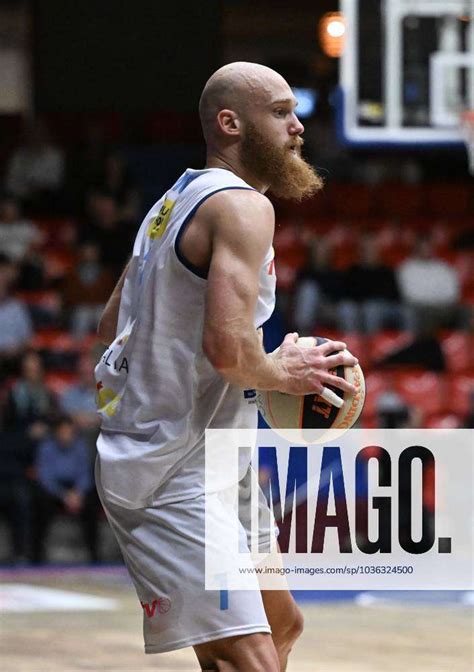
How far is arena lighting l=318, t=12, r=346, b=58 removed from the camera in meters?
16.3

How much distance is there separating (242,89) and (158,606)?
128 centimetres

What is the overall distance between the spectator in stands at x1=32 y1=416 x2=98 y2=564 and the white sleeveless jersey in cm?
721

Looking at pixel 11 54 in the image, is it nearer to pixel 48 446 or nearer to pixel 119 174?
pixel 119 174

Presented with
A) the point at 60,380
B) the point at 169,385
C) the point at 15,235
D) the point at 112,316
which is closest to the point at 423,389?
the point at 60,380

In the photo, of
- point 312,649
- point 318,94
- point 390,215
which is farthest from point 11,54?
point 312,649

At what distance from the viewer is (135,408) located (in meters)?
3.46

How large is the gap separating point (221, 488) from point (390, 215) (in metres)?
11.5

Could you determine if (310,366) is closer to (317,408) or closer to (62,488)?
(317,408)

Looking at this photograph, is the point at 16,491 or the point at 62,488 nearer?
the point at 16,491

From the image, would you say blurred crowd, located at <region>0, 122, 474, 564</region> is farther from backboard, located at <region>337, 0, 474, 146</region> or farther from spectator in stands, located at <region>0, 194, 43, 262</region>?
backboard, located at <region>337, 0, 474, 146</region>

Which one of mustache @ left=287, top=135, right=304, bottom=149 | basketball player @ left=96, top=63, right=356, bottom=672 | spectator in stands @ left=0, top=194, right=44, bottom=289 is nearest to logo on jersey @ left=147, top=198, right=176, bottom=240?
basketball player @ left=96, top=63, right=356, bottom=672

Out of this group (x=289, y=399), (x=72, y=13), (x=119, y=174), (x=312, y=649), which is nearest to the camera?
(x=289, y=399)

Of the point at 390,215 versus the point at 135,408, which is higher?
the point at 135,408

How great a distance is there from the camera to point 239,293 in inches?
129
